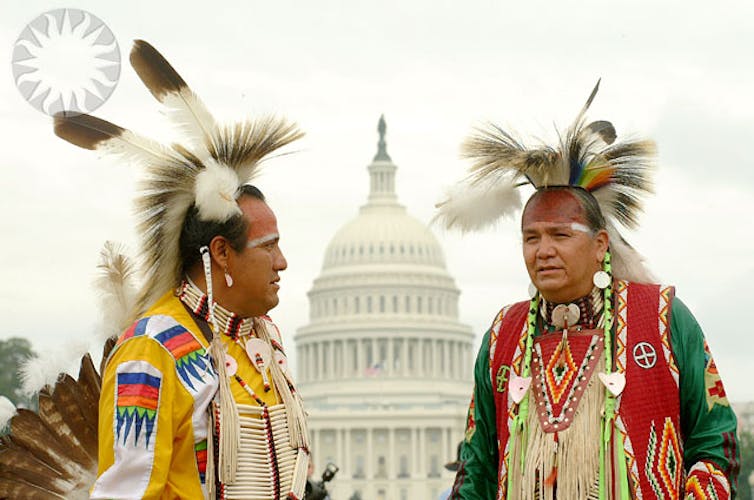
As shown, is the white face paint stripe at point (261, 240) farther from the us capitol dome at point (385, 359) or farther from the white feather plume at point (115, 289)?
the us capitol dome at point (385, 359)

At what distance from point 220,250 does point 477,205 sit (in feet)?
2.86

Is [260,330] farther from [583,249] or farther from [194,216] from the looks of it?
[583,249]

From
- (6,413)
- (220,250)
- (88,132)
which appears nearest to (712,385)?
(220,250)

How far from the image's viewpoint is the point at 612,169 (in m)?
6.52

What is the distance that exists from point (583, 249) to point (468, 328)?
123 meters

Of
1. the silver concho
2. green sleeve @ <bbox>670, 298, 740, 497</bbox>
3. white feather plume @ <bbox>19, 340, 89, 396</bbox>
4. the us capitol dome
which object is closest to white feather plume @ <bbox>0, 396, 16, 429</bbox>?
white feather plume @ <bbox>19, 340, 89, 396</bbox>

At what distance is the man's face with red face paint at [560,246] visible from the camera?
633 centimetres

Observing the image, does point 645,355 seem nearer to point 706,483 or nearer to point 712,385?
point 712,385

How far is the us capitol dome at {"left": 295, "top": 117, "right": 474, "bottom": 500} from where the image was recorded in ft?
392

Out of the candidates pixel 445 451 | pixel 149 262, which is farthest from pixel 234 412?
pixel 445 451

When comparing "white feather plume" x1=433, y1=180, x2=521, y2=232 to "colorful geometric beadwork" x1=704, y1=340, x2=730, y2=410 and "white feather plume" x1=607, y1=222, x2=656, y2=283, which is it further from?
"colorful geometric beadwork" x1=704, y1=340, x2=730, y2=410

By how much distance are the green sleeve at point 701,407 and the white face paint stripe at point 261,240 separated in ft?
4.32

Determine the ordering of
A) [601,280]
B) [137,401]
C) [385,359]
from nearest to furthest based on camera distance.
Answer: [137,401] → [601,280] → [385,359]

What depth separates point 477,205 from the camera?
6.60 m
